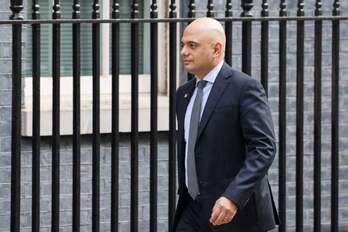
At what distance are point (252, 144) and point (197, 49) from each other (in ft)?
1.70

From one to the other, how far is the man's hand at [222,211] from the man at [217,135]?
8 centimetres

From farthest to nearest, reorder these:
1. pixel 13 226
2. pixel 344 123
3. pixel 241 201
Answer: pixel 344 123
pixel 13 226
pixel 241 201

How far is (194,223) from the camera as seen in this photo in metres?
7.45

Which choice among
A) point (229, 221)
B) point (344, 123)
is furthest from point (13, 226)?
point (344, 123)

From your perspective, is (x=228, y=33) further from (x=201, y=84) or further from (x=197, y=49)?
(x=197, y=49)

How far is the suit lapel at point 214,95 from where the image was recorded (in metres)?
7.33

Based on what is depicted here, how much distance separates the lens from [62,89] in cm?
1045

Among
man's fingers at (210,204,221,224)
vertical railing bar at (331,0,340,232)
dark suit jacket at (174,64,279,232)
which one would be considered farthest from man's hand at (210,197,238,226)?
vertical railing bar at (331,0,340,232)

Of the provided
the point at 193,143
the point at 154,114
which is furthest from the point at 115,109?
the point at 193,143

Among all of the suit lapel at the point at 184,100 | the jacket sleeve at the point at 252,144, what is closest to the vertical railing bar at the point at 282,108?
the suit lapel at the point at 184,100

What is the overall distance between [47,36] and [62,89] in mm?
393

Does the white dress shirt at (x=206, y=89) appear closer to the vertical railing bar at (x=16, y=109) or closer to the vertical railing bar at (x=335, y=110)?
the vertical railing bar at (x=16, y=109)

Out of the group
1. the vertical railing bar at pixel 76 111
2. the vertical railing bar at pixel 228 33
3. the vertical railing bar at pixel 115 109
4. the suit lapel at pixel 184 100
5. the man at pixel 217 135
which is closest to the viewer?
the man at pixel 217 135

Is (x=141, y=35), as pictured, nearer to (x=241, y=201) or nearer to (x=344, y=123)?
(x=344, y=123)
